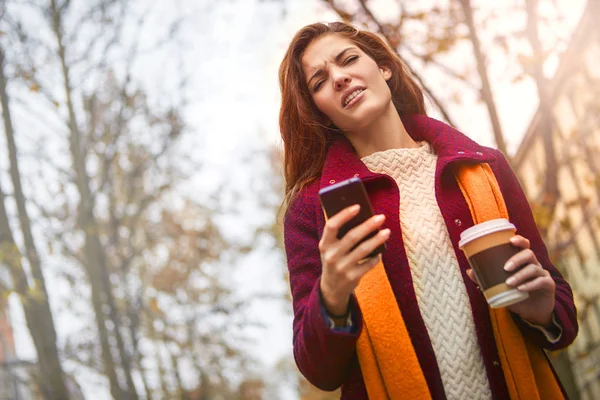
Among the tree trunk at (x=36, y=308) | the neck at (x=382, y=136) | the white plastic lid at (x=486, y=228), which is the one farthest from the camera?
the tree trunk at (x=36, y=308)

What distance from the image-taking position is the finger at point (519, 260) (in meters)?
1.70

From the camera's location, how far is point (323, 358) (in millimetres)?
1851

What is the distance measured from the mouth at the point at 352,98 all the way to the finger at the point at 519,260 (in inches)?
32.5

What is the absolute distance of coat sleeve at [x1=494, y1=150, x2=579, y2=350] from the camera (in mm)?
1948

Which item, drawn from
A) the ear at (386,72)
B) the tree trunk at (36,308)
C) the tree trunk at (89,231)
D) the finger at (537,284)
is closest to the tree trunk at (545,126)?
the ear at (386,72)

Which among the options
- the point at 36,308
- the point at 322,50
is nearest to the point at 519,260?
the point at 322,50

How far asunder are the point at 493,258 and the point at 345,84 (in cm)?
86

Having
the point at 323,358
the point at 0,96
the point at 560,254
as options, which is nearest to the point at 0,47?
the point at 0,96

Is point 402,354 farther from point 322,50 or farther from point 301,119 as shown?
point 322,50

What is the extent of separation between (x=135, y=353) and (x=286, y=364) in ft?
86.0

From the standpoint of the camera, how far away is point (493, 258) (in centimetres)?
172

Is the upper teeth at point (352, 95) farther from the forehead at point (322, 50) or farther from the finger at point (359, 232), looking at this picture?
the finger at point (359, 232)

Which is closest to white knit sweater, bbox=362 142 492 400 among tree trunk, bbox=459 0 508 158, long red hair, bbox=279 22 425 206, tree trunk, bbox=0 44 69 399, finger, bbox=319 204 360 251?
long red hair, bbox=279 22 425 206

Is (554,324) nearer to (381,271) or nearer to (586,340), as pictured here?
(381,271)
